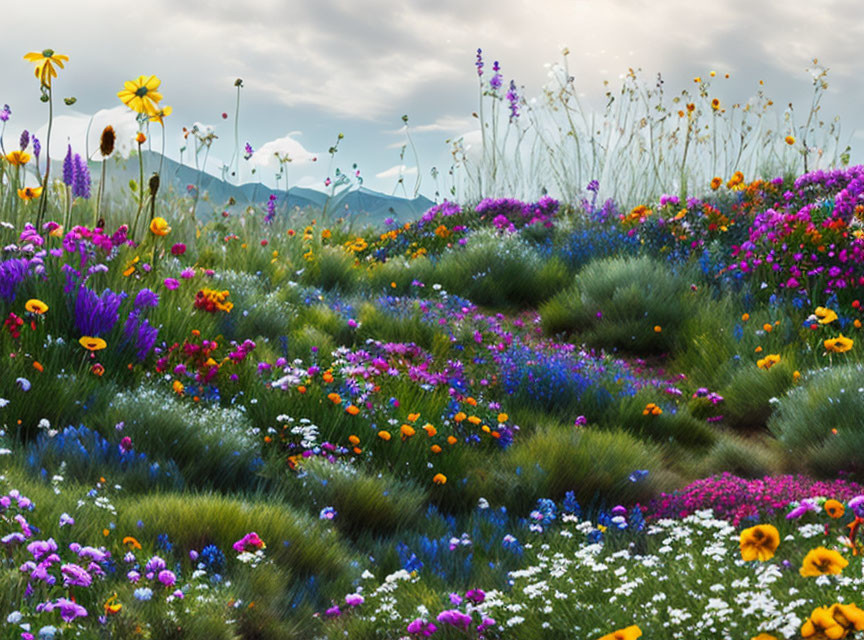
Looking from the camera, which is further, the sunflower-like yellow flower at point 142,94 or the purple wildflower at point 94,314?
the sunflower-like yellow flower at point 142,94

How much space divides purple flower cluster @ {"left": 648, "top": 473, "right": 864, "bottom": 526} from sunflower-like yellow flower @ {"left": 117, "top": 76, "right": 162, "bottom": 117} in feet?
12.6

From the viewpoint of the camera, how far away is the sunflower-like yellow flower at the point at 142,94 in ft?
16.4

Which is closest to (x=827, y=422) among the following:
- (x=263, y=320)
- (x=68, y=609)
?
(x=263, y=320)

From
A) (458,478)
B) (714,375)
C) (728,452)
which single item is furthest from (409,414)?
(714,375)

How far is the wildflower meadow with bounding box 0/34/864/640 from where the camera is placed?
98.7 inches

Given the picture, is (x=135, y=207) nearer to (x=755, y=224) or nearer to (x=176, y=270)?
(x=176, y=270)

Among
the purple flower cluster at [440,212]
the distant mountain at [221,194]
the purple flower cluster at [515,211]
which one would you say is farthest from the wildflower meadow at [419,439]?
the purple flower cluster at [440,212]

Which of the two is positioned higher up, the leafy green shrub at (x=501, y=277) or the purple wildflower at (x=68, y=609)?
the leafy green shrub at (x=501, y=277)

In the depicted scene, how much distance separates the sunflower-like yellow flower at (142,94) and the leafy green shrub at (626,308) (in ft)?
13.5

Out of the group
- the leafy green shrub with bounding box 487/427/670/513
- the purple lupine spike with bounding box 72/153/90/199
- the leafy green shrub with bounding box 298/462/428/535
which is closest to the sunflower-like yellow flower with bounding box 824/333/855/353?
the leafy green shrub with bounding box 487/427/670/513

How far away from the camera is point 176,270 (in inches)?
245

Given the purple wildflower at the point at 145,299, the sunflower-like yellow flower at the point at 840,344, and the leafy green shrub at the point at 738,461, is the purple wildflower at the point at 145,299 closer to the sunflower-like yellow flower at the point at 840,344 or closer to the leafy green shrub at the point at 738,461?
the leafy green shrub at the point at 738,461

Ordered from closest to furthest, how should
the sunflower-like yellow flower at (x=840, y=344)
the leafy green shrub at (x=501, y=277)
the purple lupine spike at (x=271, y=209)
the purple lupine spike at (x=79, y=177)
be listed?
the sunflower-like yellow flower at (x=840, y=344), the purple lupine spike at (x=79, y=177), the leafy green shrub at (x=501, y=277), the purple lupine spike at (x=271, y=209)

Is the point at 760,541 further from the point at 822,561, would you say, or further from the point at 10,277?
the point at 10,277
